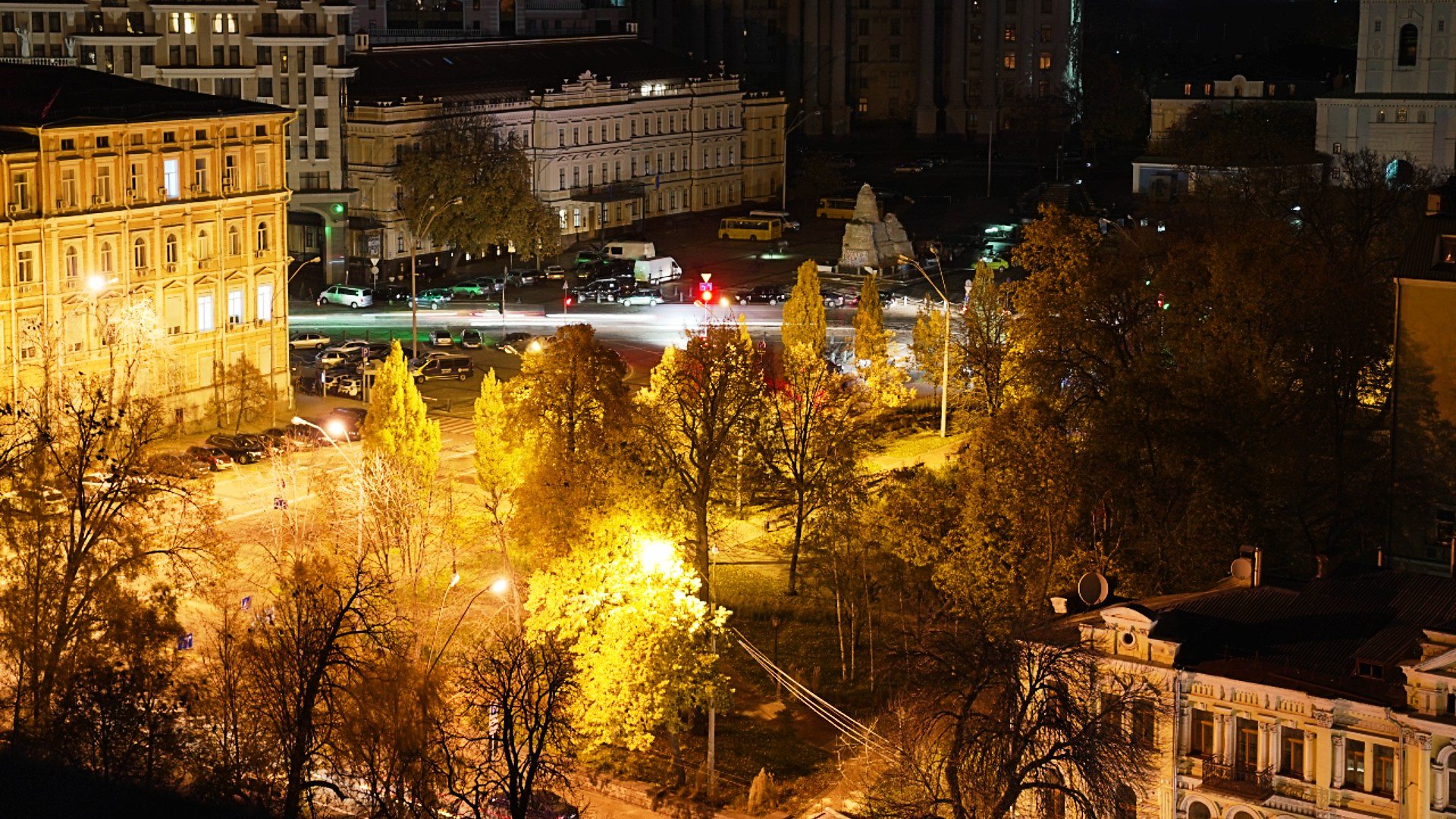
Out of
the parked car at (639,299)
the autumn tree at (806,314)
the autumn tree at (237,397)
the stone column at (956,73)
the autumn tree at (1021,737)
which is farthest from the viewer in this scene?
the stone column at (956,73)

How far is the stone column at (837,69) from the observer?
183 m

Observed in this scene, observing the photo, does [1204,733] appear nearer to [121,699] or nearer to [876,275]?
[121,699]

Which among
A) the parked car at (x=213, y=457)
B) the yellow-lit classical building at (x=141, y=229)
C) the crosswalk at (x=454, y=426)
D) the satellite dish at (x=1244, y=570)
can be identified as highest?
the yellow-lit classical building at (x=141, y=229)

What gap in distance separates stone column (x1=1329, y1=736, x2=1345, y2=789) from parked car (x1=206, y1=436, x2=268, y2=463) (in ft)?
135

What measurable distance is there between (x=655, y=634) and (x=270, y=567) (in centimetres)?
1414

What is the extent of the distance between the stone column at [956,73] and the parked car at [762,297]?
7770cm

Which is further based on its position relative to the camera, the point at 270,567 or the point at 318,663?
the point at 270,567

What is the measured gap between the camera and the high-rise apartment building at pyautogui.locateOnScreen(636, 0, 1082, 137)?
18012cm

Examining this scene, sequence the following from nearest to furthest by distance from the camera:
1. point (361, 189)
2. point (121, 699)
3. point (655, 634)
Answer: point (121, 699) < point (655, 634) < point (361, 189)

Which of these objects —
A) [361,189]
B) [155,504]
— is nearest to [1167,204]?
[361,189]

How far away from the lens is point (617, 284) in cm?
10988

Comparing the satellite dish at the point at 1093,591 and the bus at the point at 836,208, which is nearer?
the satellite dish at the point at 1093,591

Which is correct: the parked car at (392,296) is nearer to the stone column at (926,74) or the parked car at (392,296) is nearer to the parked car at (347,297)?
the parked car at (347,297)

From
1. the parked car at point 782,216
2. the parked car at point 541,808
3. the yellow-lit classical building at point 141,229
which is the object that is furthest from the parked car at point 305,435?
the parked car at point 782,216
